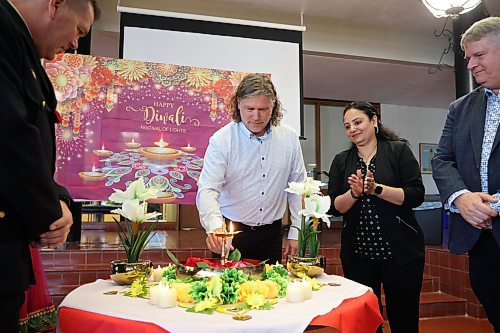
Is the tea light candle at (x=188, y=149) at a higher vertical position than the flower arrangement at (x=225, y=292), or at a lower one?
higher

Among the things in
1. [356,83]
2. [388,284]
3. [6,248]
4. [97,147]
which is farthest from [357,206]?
[356,83]

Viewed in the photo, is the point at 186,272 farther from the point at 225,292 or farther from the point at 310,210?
the point at 310,210

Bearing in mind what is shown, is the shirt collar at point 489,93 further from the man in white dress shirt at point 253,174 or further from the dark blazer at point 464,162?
the man in white dress shirt at point 253,174

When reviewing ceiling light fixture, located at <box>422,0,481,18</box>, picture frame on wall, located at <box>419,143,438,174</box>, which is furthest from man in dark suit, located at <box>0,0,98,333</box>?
picture frame on wall, located at <box>419,143,438,174</box>

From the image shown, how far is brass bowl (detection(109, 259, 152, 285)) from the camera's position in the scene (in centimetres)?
153

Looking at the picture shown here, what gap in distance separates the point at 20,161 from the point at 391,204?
167 centimetres

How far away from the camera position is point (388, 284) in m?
2.07

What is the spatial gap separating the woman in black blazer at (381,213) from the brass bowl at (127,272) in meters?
1.02

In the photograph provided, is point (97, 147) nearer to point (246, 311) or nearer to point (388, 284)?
point (388, 284)

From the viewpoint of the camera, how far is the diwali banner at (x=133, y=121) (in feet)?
11.7

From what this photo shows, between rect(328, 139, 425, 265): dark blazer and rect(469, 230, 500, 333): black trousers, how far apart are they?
1.03 feet

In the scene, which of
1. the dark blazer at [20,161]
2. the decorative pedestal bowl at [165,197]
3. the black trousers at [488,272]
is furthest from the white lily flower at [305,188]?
the decorative pedestal bowl at [165,197]

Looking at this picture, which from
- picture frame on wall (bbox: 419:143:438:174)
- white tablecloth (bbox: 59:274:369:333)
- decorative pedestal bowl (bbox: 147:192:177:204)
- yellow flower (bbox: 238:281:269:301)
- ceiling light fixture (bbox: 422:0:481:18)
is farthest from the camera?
picture frame on wall (bbox: 419:143:438:174)

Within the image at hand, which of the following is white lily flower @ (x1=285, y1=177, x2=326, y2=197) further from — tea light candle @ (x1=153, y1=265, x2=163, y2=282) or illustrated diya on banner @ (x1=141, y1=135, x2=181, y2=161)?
illustrated diya on banner @ (x1=141, y1=135, x2=181, y2=161)
